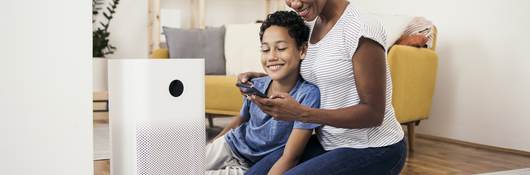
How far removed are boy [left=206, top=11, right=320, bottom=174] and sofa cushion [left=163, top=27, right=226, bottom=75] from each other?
1.98 m

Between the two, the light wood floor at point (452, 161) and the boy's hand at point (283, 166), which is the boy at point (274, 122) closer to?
the boy's hand at point (283, 166)

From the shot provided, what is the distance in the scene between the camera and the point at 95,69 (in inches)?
169

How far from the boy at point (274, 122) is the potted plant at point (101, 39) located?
2.71 m

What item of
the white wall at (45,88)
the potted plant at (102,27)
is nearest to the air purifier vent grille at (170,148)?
the white wall at (45,88)

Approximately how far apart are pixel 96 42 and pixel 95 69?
10.6 inches

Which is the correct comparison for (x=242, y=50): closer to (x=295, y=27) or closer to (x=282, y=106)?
(x=295, y=27)

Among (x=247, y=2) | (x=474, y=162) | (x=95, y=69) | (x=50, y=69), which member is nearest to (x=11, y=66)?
(x=50, y=69)

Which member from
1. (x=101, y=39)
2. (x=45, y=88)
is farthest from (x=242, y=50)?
(x=45, y=88)

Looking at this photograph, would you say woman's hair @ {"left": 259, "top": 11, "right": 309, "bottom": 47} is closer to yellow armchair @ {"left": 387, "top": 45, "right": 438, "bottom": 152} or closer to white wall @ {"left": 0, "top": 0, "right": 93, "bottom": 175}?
white wall @ {"left": 0, "top": 0, "right": 93, "bottom": 175}

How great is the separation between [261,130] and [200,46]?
2180mm

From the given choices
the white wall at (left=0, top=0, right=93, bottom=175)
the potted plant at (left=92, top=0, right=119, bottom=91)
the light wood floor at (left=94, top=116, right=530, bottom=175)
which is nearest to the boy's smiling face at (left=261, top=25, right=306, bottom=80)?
the white wall at (left=0, top=0, right=93, bottom=175)

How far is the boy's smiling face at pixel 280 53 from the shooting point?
1.54 metres

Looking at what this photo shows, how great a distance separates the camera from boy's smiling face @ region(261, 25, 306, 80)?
1535 mm

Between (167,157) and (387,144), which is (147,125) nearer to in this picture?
(167,157)
